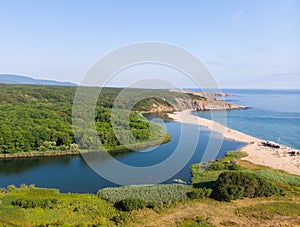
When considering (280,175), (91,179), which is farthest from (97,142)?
(280,175)

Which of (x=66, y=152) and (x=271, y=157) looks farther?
(x=271, y=157)

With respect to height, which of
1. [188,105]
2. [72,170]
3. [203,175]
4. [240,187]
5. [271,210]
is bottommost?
[72,170]

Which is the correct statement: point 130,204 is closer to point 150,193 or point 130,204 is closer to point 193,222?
point 150,193

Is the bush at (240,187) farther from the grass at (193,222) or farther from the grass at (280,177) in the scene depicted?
the grass at (193,222)

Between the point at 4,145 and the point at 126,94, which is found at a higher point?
the point at 126,94

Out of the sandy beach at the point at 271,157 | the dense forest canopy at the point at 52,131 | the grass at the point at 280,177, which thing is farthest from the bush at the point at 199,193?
the dense forest canopy at the point at 52,131

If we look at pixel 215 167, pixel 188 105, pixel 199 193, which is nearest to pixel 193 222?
pixel 199 193

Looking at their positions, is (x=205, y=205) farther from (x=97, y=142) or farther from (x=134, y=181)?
(x=97, y=142)
